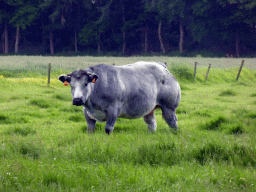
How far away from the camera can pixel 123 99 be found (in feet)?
19.9

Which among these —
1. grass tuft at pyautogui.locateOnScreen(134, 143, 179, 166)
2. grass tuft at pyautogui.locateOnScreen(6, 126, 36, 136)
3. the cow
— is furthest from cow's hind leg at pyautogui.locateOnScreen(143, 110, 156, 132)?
grass tuft at pyautogui.locateOnScreen(6, 126, 36, 136)

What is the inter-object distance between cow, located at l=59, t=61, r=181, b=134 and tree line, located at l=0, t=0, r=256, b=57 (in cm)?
4528

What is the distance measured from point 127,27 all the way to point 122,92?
50.1 m

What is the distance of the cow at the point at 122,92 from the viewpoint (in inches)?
213

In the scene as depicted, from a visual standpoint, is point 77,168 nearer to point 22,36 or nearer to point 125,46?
point 125,46

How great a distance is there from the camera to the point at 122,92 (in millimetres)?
6008

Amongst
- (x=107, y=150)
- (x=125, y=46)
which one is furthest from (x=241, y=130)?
(x=125, y=46)

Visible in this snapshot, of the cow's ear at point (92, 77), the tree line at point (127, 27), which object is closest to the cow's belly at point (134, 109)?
the cow's ear at point (92, 77)

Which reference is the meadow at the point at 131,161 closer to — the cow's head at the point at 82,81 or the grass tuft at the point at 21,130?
the grass tuft at the point at 21,130

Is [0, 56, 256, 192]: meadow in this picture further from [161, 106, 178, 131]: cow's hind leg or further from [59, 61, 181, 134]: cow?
[161, 106, 178, 131]: cow's hind leg

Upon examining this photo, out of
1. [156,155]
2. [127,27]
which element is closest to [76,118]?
[156,155]

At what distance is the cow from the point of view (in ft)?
17.8

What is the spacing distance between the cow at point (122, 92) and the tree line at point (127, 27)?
4528cm

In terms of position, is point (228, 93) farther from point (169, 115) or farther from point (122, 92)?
point (122, 92)
